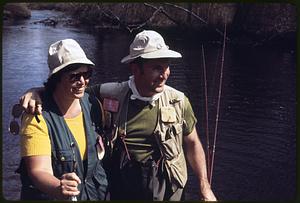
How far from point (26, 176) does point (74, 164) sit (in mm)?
220

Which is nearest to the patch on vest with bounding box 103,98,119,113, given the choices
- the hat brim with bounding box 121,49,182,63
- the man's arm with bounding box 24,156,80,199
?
the hat brim with bounding box 121,49,182,63

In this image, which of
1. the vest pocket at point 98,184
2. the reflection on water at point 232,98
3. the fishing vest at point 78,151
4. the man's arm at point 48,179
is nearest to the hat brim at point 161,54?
the fishing vest at point 78,151

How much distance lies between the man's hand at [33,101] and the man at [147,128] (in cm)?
38

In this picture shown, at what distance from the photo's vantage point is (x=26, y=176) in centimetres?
217

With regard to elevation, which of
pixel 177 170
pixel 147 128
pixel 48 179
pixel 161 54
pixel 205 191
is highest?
pixel 161 54

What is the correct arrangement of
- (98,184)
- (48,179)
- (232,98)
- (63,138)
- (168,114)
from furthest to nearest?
1. (232,98)
2. (168,114)
3. (98,184)
4. (63,138)
5. (48,179)

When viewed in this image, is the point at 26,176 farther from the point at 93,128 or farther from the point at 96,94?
the point at 96,94

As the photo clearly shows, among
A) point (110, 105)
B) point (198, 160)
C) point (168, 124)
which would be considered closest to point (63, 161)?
point (110, 105)

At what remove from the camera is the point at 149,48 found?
2438 millimetres

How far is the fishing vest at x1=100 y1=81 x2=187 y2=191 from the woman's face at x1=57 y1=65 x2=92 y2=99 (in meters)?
0.35

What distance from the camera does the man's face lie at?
7.96 feet

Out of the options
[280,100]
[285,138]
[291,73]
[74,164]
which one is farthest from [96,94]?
[291,73]

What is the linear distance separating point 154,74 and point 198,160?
1.84 ft

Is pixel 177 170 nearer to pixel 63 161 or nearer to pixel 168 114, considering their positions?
pixel 168 114
